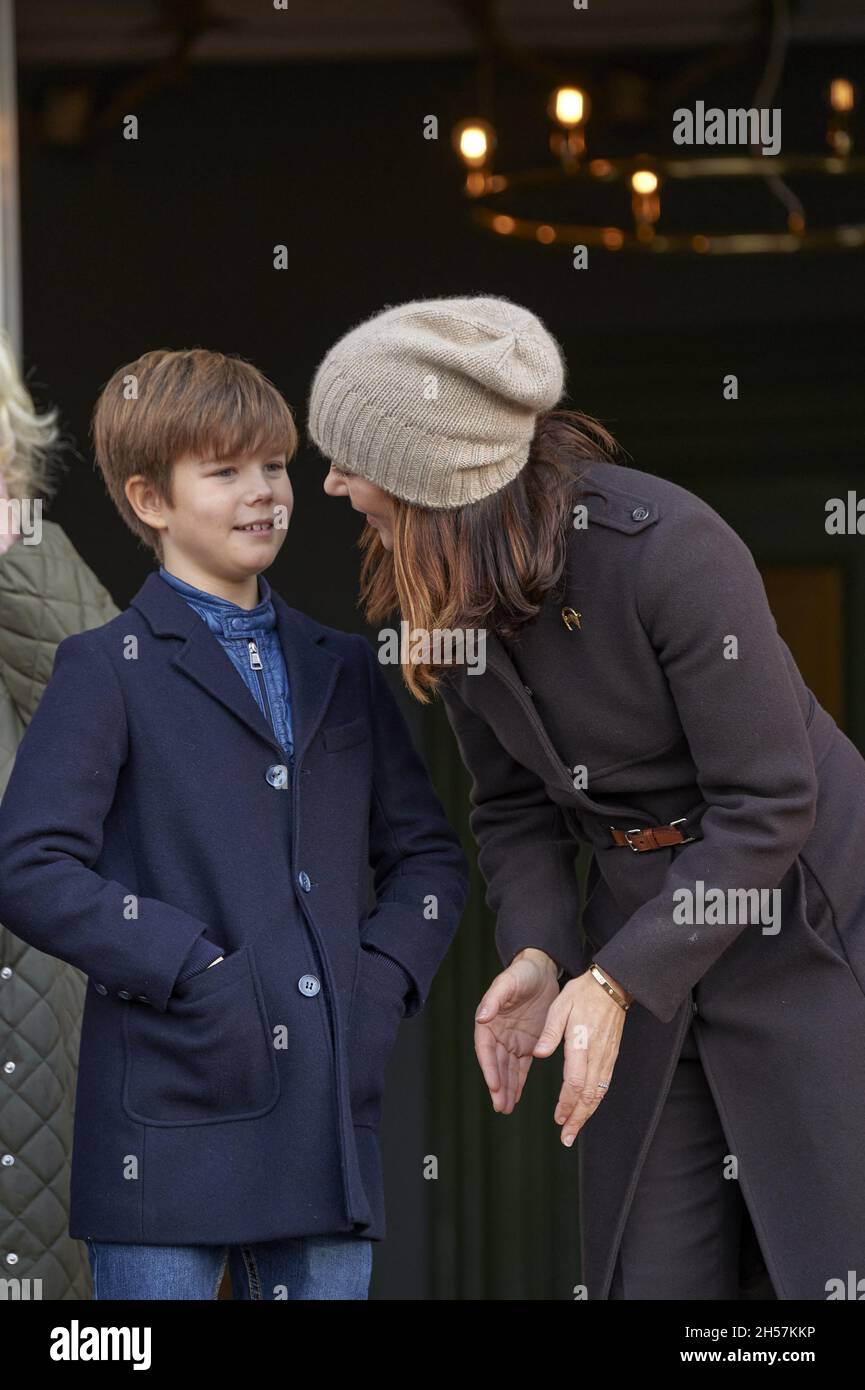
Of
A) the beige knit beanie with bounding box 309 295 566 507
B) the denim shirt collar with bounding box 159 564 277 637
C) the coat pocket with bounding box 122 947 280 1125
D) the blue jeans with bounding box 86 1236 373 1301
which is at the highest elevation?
the beige knit beanie with bounding box 309 295 566 507

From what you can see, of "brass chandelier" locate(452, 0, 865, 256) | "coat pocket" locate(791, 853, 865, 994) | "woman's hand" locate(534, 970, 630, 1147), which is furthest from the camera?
"brass chandelier" locate(452, 0, 865, 256)

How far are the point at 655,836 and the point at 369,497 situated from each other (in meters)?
0.49

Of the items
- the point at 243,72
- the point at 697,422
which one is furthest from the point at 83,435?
the point at 697,422

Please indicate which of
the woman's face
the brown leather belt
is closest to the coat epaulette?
the woman's face

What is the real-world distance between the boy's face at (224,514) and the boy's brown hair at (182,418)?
0.05 ft

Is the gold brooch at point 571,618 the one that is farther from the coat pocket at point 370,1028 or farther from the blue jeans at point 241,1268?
the blue jeans at point 241,1268

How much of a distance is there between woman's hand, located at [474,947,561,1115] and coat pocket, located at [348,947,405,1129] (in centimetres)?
10

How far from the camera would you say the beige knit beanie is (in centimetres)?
215

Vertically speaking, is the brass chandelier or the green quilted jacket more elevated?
the brass chandelier

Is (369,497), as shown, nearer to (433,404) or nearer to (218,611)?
(433,404)

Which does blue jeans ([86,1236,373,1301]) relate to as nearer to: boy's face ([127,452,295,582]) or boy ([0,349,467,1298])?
boy ([0,349,467,1298])

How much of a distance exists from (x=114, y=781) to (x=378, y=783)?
0.36 metres

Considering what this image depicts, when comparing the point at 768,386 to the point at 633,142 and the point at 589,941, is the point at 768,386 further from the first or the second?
the point at 589,941

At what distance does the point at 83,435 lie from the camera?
3.39 meters
